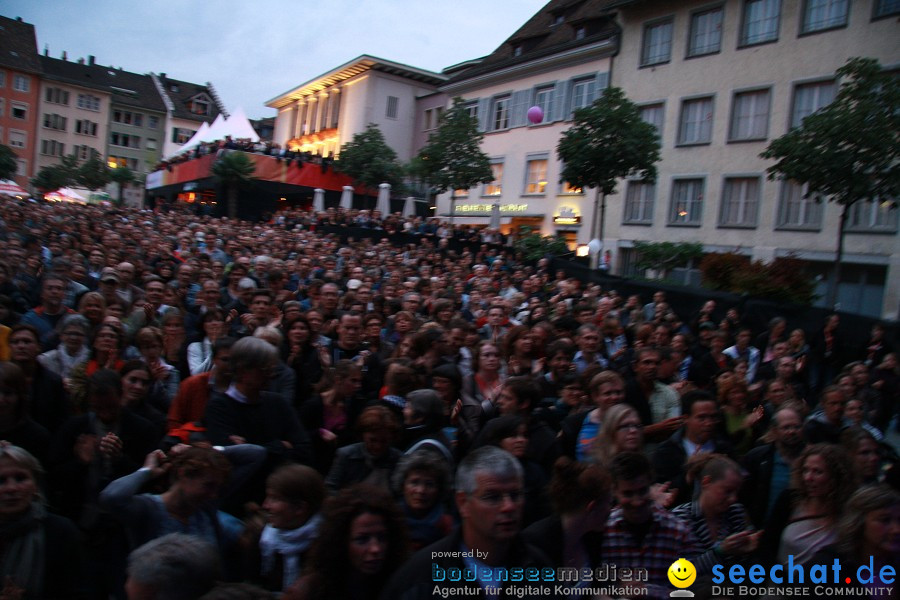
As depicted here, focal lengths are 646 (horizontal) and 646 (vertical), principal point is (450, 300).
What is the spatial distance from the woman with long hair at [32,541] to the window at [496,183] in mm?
32010

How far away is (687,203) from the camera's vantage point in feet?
83.0

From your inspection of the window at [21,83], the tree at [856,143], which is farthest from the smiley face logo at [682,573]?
the window at [21,83]

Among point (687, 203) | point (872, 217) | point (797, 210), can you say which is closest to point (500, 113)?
point (687, 203)

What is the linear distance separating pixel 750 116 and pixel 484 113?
15353mm

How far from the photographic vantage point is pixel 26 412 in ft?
12.2

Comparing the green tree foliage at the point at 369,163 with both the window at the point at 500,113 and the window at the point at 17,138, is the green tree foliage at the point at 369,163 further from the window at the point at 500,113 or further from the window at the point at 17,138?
the window at the point at 17,138

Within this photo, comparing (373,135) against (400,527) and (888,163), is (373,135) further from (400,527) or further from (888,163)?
(400,527)

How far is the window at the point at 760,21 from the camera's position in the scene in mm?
22594

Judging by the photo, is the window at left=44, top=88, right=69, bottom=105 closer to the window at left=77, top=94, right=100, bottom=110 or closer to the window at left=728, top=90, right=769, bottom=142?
the window at left=77, top=94, right=100, bottom=110

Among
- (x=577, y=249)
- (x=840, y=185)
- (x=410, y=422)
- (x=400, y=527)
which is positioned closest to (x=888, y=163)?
(x=840, y=185)

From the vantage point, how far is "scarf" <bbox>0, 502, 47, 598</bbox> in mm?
2611

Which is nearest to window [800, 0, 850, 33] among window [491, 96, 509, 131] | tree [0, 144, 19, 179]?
window [491, 96, 509, 131]

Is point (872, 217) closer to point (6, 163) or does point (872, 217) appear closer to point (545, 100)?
point (545, 100)

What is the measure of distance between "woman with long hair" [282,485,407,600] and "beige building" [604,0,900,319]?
837 inches
